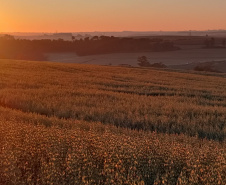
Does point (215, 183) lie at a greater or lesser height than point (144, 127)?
greater

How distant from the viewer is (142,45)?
12119 centimetres

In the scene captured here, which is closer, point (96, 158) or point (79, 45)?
point (96, 158)

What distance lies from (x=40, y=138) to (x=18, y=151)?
2.28ft

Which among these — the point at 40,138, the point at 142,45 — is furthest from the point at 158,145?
the point at 142,45

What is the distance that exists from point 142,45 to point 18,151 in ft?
392

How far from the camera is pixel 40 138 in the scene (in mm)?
4988

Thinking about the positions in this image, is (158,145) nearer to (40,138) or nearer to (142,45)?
(40,138)

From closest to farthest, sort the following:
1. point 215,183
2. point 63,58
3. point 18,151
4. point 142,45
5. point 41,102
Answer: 1. point 215,183
2. point 18,151
3. point 41,102
4. point 63,58
5. point 142,45

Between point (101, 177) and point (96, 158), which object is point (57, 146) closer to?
point (96, 158)

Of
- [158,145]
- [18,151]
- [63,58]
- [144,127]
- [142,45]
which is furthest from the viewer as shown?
[142,45]

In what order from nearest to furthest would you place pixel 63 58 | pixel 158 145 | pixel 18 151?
pixel 18 151 < pixel 158 145 < pixel 63 58

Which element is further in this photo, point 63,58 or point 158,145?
point 63,58

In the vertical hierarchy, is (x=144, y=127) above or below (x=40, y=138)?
below

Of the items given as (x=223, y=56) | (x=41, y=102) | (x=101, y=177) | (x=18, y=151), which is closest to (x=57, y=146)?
(x=18, y=151)
